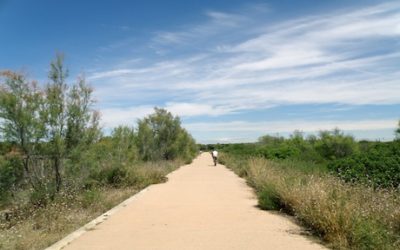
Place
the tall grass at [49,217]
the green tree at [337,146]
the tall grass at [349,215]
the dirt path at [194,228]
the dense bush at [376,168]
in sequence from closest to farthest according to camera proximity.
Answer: the tall grass at [349,215] < the tall grass at [49,217] < the dirt path at [194,228] < the dense bush at [376,168] < the green tree at [337,146]

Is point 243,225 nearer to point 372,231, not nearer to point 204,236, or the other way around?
point 204,236

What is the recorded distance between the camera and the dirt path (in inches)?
364

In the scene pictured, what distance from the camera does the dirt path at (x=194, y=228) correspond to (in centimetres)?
926

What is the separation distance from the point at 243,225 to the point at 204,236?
1648mm

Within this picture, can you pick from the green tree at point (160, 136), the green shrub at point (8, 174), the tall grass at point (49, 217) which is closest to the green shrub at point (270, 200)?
the tall grass at point (49, 217)

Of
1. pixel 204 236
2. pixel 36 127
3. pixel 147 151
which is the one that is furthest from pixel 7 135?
pixel 147 151

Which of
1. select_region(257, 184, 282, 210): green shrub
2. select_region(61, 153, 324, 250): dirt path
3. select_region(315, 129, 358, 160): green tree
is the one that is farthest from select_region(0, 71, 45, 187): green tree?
select_region(315, 129, 358, 160): green tree

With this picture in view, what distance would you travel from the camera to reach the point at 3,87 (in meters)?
14.0

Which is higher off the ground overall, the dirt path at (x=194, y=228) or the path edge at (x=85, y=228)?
the path edge at (x=85, y=228)

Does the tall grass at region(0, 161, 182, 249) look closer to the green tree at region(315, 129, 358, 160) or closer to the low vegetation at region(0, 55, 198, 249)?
the low vegetation at region(0, 55, 198, 249)

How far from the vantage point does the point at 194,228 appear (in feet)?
36.9

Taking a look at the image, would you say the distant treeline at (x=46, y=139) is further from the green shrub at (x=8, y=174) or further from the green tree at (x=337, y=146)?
the green tree at (x=337, y=146)

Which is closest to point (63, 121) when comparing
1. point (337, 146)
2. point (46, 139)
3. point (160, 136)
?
point (46, 139)

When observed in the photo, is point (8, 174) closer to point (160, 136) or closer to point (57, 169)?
point (57, 169)
